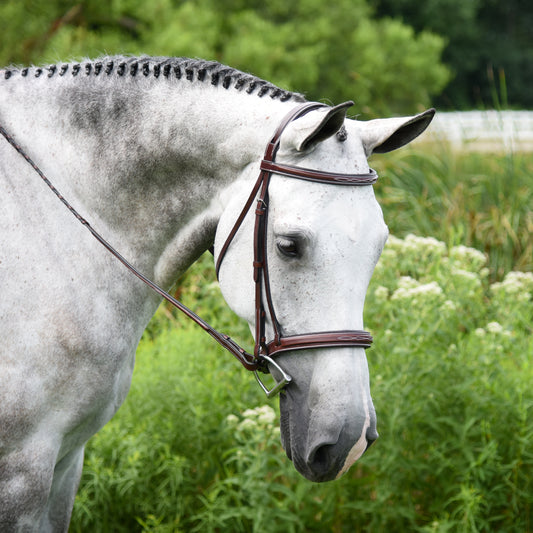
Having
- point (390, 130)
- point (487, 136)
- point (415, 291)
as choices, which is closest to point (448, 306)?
point (415, 291)

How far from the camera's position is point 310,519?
10.9 ft

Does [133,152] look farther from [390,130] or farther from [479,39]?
[479,39]

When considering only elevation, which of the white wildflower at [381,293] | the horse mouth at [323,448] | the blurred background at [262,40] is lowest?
the blurred background at [262,40]

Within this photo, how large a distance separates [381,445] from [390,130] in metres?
1.86

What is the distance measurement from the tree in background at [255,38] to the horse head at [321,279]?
8.98 meters

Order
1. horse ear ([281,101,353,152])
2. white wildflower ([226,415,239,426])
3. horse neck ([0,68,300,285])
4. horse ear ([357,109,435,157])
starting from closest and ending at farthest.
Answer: horse ear ([281,101,353,152]), horse ear ([357,109,435,157]), horse neck ([0,68,300,285]), white wildflower ([226,415,239,426])

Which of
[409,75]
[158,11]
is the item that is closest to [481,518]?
[158,11]

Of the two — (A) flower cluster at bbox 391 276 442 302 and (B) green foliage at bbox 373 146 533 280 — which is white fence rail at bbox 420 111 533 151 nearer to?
(B) green foliage at bbox 373 146 533 280

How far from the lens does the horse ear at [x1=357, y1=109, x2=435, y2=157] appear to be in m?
1.92

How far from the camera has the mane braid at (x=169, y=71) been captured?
2.01 m

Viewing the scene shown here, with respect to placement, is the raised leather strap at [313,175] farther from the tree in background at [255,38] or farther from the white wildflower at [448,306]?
the tree in background at [255,38]

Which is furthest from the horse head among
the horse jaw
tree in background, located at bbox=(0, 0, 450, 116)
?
tree in background, located at bbox=(0, 0, 450, 116)

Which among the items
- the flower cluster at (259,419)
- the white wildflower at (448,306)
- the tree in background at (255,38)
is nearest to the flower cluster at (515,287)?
the white wildflower at (448,306)

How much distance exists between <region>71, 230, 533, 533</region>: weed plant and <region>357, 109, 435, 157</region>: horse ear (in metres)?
1.25
